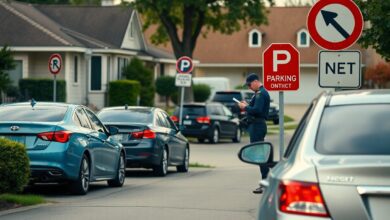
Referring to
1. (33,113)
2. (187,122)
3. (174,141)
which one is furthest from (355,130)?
(187,122)

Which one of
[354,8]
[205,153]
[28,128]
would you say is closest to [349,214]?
[354,8]

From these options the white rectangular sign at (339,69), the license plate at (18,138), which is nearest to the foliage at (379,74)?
the license plate at (18,138)

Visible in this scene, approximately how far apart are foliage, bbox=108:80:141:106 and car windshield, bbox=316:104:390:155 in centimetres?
4654

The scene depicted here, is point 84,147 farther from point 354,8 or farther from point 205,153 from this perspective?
point 205,153

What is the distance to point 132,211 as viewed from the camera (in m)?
14.2

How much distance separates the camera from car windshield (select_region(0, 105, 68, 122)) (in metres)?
16.5

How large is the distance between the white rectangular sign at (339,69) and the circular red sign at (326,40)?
0.44 ft

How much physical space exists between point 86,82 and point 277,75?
3836cm

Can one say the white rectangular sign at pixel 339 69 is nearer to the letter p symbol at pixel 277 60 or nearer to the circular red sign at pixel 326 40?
the circular red sign at pixel 326 40

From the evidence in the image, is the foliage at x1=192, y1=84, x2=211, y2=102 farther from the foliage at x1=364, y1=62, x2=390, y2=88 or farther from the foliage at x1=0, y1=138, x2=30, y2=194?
the foliage at x1=0, y1=138, x2=30, y2=194

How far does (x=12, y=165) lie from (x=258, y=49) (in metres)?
67.5

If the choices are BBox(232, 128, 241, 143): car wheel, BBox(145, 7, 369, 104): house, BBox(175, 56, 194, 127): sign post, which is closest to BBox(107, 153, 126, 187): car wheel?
BBox(175, 56, 194, 127): sign post

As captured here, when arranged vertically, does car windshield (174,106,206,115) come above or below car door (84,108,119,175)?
above

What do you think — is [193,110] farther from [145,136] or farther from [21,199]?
[21,199]
